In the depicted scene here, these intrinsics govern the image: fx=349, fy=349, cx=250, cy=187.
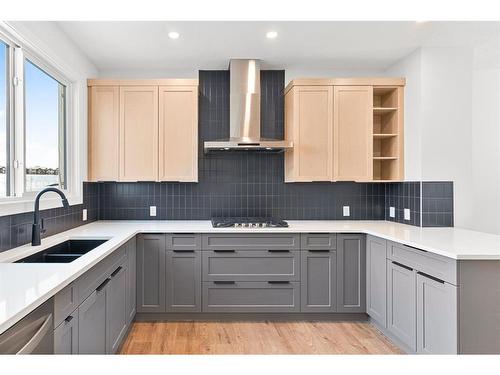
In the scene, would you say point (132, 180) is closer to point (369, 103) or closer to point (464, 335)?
point (369, 103)

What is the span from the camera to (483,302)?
6.72 ft

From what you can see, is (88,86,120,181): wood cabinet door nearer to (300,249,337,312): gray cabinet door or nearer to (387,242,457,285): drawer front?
(300,249,337,312): gray cabinet door

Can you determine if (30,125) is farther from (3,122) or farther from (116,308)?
(116,308)

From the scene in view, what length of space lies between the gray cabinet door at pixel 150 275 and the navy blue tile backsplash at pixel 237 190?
68cm

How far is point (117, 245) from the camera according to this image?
7.84 ft

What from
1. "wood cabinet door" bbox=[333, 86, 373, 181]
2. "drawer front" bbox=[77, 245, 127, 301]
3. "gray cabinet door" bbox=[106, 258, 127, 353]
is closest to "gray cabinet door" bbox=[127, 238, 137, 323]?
"gray cabinet door" bbox=[106, 258, 127, 353]

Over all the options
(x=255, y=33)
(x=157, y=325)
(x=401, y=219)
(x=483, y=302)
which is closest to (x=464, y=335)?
(x=483, y=302)

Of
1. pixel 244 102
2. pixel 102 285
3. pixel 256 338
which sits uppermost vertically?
pixel 244 102

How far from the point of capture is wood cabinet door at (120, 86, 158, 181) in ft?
11.4

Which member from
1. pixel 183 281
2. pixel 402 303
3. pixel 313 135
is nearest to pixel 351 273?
pixel 402 303

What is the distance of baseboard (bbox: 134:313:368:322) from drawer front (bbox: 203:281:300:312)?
0.23ft

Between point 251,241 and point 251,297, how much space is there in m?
0.51
